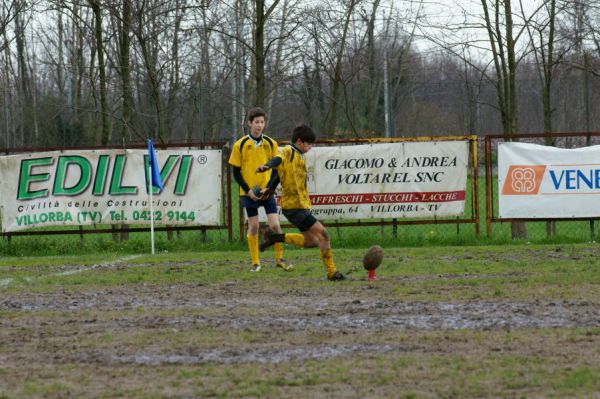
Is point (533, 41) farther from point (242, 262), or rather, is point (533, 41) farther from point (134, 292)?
point (134, 292)

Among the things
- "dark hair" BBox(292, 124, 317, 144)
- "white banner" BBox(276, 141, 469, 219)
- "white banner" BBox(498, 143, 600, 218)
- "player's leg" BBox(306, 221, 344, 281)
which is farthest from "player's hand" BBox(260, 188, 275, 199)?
"white banner" BBox(498, 143, 600, 218)

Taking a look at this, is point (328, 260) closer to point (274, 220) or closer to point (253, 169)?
point (274, 220)

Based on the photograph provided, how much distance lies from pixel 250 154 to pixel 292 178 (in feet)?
5.45

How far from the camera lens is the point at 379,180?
1811cm

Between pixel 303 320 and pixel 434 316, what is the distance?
1.09 metres

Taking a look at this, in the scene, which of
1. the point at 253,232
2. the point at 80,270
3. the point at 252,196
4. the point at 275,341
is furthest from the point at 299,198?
the point at 275,341

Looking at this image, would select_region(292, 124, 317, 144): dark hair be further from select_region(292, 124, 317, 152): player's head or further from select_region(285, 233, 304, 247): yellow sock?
select_region(285, 233, 304, 247): yellow sock

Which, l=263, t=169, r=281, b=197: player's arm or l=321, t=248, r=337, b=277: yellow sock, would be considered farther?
l=263, t=169, r=281, b=197: player's arm

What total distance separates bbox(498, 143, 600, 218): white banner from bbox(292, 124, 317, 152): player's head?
722 cm

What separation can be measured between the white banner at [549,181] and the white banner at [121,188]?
5088 mm

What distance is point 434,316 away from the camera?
28.4 ft

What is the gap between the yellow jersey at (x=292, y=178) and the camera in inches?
466

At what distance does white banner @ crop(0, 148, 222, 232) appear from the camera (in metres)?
18.1

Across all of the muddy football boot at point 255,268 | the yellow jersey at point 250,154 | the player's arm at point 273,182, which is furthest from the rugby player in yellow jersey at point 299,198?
the muddy football boot at point 255,268
